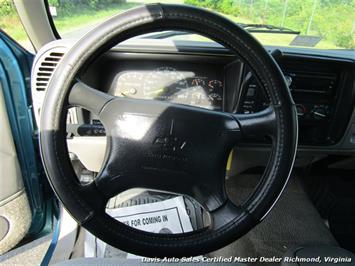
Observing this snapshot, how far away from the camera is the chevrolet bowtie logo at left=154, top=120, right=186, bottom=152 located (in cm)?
90

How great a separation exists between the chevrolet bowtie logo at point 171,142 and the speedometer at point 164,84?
0.57 metres

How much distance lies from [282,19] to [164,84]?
532 mm

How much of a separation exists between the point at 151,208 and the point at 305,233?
25.1 inches

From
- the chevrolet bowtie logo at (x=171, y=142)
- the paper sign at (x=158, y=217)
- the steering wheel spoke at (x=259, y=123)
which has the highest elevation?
the steering wheel spoke at (x=259, y=123)

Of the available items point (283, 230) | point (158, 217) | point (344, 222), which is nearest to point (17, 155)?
point (158, 217)

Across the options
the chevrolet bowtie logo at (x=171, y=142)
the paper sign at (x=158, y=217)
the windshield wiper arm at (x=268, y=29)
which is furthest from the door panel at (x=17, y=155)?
the windshield wiper arm at (x=268, y=29)

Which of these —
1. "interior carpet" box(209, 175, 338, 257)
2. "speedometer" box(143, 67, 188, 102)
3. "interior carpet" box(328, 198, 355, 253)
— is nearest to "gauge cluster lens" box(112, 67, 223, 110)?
"speedometer" box(143, 67, 188, 102)

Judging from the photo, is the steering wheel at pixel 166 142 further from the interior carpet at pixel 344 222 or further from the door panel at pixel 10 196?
the interior carpet at pixel 344 222

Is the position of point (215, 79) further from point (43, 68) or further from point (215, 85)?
point (43, 68)

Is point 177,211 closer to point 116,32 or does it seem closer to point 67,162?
point 67,162

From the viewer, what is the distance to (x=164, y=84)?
1.45m

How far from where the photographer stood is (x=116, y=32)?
80 cm

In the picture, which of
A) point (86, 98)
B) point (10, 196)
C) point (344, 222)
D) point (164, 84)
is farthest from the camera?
point (344, 222)

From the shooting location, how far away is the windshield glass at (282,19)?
1327 mm
